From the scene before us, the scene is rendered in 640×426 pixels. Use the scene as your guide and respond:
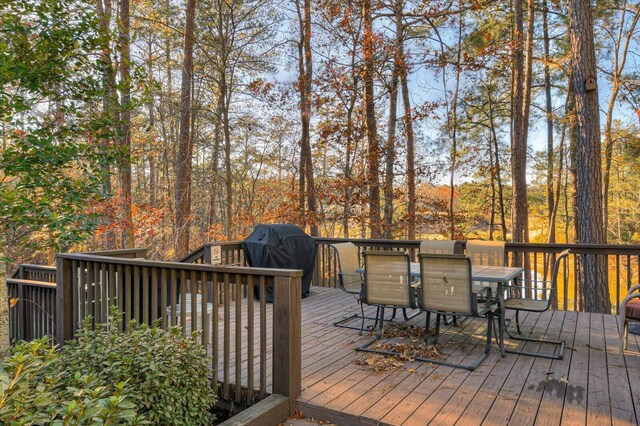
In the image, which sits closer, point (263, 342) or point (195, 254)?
point (263, 342)

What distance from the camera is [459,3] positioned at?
35.1ft

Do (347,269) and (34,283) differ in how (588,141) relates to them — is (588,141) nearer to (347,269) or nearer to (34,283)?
(347,269)

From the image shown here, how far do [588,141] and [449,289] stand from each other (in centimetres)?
418

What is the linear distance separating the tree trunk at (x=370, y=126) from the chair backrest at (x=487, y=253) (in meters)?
5.10

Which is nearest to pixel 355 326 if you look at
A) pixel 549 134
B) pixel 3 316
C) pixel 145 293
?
pixel 145 293

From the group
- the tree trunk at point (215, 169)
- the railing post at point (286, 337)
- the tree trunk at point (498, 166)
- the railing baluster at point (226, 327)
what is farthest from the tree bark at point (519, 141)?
the railing baluster at point (226, 327)

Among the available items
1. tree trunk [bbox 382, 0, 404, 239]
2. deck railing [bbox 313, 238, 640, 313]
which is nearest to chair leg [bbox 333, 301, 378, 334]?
deck railing [bbox 313, 238, 640, 313]

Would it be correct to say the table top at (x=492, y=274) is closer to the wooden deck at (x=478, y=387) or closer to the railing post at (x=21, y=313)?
the wooden deck at (x=478, y=387)

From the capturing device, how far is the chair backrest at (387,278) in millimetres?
3793

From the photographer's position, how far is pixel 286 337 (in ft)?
9.07

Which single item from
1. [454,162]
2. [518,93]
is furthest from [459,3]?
[454,162]

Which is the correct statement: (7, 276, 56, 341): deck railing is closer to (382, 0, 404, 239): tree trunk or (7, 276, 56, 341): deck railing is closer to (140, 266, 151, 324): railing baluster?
(140, 266, 151, 324): railing baluster

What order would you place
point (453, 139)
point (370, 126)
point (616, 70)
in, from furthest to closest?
point (616, 70)
point (453, 139)
point (370, 126)

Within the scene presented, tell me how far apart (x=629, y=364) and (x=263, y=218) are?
10.2 meters
